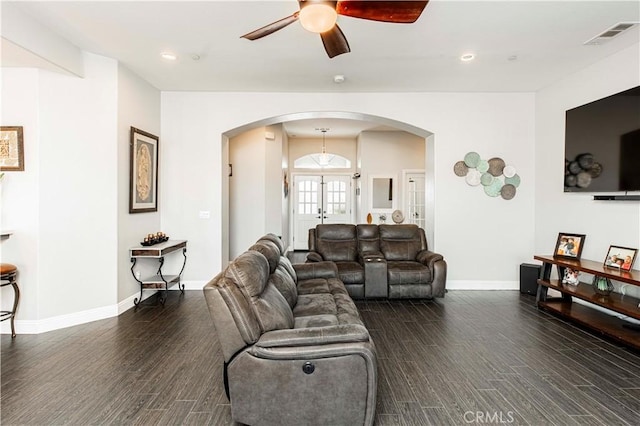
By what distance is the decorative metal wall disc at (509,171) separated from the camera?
5.14 meters

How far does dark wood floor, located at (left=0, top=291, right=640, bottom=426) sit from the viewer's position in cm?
212

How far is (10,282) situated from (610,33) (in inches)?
250

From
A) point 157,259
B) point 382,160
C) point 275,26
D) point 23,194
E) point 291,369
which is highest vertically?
point 275,26

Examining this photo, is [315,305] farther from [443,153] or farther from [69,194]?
[443,153]

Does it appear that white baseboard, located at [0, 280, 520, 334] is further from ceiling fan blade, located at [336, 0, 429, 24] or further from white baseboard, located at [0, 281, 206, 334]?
ceiling fan blade, located at [336, 0, 429, 24]

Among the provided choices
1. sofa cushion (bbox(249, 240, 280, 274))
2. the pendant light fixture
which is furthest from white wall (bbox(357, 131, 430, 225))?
sofa cushion (bbox(249, 240, 280, 274))

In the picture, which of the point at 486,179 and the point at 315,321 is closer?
the point at 315,321

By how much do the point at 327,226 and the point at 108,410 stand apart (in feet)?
12.3

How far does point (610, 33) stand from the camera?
3295 millimetres

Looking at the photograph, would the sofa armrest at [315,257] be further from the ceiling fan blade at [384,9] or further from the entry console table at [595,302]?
the ceiling fan blade at [384,9]

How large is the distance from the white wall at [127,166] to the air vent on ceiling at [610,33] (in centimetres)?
526

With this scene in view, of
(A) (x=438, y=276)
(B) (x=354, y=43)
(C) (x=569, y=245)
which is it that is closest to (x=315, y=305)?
(A) (x=438, y=276)

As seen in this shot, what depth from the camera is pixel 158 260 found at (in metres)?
4.82

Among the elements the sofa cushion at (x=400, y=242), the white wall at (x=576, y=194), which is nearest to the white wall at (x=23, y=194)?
the sofa cushion at (x=400, y=242)
